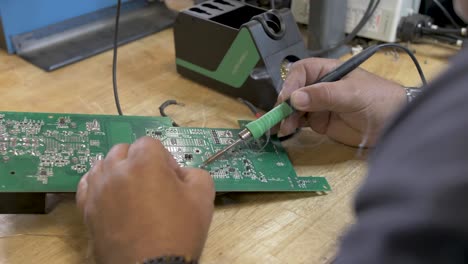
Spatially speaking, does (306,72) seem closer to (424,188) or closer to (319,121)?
(319,121)

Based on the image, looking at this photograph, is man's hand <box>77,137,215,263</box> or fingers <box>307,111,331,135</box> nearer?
man's hand <box>77,137,215,263</box>

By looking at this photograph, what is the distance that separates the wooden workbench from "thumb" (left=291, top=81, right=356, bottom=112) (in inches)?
3.2

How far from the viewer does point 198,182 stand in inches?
24.4

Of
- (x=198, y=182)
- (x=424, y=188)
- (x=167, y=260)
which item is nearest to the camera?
(x=424, y=188)

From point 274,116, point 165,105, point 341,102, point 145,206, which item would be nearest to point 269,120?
point 274,116

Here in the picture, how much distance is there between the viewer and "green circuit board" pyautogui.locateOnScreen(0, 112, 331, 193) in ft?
2.30

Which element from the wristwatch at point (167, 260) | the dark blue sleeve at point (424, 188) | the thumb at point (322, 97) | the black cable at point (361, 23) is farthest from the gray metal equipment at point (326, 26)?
the dark blue sleeve at point (424, 188)

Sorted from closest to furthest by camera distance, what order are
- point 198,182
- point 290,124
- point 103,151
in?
point 198,182 < point 103,151 < point 290,124

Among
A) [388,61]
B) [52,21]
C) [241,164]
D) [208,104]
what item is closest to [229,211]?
[241,164]

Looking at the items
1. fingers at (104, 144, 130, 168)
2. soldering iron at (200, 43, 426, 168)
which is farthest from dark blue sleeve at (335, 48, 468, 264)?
soldering iron at (200, 43, 426, 168)

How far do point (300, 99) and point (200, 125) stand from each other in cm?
18

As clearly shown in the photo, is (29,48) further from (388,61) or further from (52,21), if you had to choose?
(388,61)

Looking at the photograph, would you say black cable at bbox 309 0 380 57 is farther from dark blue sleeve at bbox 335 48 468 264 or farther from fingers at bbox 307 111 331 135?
dark blue sleeve at bbox 335 48 468 264

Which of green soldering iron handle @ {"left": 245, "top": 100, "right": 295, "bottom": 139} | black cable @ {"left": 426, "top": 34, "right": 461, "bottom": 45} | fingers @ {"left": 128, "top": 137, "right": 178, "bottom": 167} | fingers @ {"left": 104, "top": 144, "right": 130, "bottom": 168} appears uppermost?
fingers @ {"left": 128, "top": 137, "right": 178, "bottom": 167}
